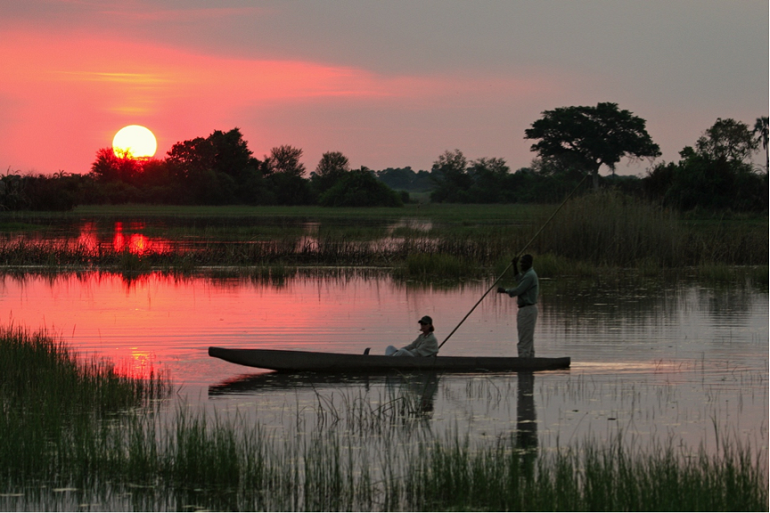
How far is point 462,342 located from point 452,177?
318ft

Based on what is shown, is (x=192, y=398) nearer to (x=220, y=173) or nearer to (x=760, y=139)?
(x=760, y=139)

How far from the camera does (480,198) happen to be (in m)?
104

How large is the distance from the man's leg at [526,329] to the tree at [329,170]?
96.7 meters

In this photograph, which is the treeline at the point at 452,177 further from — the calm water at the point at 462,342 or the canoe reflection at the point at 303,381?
the canoe reflection at the point at 303,381

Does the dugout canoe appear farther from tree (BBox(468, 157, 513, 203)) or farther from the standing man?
tree (BBox(468, 157, 513, 203))

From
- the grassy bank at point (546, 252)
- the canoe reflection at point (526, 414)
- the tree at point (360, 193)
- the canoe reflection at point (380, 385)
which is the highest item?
the tree at point (360, 193)

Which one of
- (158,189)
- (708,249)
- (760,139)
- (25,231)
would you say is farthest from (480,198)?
(708,249)

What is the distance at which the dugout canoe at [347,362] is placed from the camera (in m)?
13.2

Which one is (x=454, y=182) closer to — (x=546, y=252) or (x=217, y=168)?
(x=217, y=168)

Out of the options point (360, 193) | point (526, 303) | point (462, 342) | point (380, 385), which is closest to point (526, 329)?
point (526, 303)

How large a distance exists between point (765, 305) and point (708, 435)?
1295 cm

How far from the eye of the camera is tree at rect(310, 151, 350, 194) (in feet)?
367

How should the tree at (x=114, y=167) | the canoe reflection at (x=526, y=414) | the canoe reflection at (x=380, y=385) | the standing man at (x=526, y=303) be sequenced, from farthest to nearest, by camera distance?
1. the tree at (x=114, y=167)
2. the standing man at (x=526, y=303)
3. the canoe reflection at (x=380, y=385)
4. the canoe reflection at (x=526, y=414)

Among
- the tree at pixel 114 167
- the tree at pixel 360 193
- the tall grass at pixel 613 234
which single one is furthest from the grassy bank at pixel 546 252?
the tree at pixel 114 167
